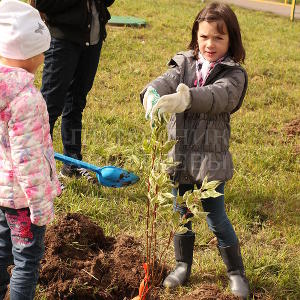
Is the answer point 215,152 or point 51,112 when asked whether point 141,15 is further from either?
point 215,152

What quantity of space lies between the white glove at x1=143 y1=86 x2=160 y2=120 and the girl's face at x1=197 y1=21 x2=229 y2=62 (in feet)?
1.17

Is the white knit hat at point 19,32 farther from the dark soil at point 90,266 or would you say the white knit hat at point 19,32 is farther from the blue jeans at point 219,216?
the dark soil at point 90,266

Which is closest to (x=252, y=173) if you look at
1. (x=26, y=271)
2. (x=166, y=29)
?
(x=26, y=271)

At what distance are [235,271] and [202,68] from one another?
1.08 metres

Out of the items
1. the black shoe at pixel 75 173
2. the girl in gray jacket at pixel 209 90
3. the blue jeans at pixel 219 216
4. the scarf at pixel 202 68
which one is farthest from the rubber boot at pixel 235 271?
the black shoe at pixel 75 173

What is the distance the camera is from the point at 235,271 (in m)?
2.77

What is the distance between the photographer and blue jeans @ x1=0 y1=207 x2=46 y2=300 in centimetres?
208

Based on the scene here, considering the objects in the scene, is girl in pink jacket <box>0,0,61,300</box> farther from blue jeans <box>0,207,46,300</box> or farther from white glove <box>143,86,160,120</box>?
white glove <box>143,86,160,120</box>

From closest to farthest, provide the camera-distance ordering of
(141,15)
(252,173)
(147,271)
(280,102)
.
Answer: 1. (147,271)
2. (252,173)
3. (280,102)
4. (141,15)

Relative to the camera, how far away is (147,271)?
2439mm

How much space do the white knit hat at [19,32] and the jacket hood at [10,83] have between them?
69mm

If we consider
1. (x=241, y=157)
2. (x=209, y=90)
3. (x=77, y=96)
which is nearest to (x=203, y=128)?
(x=209, y=90)

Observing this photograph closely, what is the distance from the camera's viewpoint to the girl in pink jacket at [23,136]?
1917 millimetres

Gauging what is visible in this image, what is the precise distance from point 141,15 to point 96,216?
25.0ft
